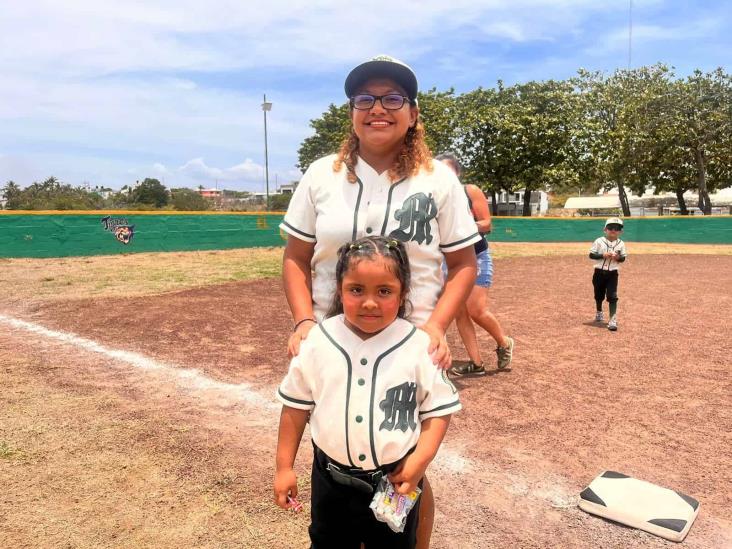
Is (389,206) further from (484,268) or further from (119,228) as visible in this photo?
(119,228)

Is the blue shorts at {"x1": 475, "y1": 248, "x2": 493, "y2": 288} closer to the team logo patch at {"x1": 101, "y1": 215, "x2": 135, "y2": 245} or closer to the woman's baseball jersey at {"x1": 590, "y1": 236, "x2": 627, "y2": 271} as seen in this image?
the woman's baseball jersey at {"x1": 590, "y1": 236, "x2": 627, "y2": 271}

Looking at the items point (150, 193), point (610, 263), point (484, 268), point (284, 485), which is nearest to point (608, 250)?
point (610, 263)

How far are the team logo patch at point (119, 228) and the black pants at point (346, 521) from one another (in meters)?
17.1

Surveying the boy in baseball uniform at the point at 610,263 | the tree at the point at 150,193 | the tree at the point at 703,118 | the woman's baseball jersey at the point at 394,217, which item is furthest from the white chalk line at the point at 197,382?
the tree at the point at 150,193

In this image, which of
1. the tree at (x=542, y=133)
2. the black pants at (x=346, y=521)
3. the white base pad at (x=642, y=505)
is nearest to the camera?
the black pants at (x=346, y=521)

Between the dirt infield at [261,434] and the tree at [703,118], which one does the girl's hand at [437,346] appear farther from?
the tree at [703,118]

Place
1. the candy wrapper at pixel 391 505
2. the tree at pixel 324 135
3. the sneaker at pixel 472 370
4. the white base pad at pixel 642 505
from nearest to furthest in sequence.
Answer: the candy wrapper at pixel 391 505, the white base pad at pixel 642 505, the sneaker at pixel 472 370, the tree at pixel 324 135

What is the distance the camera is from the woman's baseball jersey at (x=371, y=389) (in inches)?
69.6

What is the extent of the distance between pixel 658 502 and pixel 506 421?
1250mm

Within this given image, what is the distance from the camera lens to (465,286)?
78.7 inches

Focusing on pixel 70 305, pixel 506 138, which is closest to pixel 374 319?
pixel 70 305

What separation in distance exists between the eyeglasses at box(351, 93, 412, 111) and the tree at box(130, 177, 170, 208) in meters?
62.6

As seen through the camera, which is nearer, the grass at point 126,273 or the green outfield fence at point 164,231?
the grass at point 126,273

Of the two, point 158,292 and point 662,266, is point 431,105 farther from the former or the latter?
point 158,292
